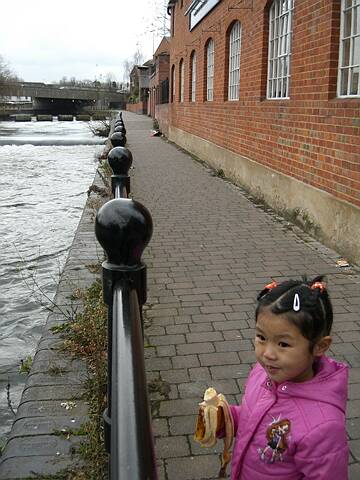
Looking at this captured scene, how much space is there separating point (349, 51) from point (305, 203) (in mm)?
1975

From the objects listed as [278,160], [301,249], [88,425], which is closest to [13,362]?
[88,425]

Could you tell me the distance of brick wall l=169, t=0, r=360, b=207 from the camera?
21.0ft

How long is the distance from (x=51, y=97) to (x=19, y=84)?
21.0 ft

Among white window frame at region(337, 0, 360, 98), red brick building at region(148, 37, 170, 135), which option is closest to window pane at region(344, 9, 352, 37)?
white window frame at region(337, 0, 360, 98)

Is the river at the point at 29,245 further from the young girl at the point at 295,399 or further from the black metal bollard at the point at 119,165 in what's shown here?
the young girl at the point at 295,399

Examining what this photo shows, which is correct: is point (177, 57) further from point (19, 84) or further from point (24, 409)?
point (19, 84)

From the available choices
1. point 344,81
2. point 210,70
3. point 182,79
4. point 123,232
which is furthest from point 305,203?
point 182,79

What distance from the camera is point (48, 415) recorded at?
2.98 meters

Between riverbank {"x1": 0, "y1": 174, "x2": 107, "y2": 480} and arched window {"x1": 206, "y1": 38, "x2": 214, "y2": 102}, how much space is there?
40.8ft

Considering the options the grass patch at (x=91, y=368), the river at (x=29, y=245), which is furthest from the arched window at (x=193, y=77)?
the grass patch at (x=91, y=368)

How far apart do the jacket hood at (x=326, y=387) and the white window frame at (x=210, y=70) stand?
14150mm

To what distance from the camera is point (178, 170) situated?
14789mm

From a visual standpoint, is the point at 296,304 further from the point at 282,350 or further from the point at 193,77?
the point at 193,77

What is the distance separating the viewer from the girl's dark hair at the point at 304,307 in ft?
5.92
